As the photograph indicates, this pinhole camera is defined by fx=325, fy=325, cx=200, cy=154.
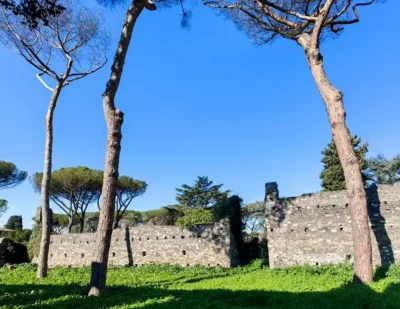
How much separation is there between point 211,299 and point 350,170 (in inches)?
196

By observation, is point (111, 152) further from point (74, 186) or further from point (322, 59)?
point (74, 186)

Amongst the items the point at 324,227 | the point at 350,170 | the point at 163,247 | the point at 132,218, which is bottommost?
the point at 163,247

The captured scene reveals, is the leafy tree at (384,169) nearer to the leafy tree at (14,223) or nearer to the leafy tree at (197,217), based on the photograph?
the leafy tree at (197,217)

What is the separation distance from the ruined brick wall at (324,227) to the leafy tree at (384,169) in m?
17.9

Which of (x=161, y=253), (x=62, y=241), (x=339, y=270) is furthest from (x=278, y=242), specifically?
(x=62, y=241)

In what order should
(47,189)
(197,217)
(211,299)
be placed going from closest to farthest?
1. (211,299)
2. (47,189)
3. (197,217)

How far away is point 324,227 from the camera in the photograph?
38.3ft

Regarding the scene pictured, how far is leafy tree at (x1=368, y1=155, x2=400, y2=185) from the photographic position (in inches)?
1060

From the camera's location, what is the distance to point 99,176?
86.1 feet

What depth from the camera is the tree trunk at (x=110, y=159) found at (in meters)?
7.28

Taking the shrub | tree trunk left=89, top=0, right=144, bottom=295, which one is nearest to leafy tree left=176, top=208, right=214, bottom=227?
the shrub

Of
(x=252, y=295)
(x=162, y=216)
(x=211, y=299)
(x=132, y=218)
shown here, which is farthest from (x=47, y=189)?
(x=132, y=218)

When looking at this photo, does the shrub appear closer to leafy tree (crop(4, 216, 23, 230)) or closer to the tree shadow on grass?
the tree shadow on grass

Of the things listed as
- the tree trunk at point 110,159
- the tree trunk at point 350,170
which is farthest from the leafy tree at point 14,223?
the tree trunk at point 350,170
